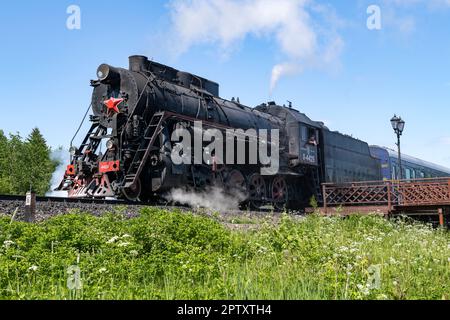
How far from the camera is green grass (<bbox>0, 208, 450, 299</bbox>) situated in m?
4.64

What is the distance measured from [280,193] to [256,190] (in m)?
1.96

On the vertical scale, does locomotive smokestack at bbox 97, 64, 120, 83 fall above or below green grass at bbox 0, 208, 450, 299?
above

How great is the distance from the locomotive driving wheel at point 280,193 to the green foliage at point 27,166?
2794 centimetres

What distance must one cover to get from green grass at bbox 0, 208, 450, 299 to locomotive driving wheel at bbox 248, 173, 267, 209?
9.12 meters

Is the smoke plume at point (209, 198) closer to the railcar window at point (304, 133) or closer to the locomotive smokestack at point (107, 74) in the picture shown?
the locomotive smokestack at point (107, 74)

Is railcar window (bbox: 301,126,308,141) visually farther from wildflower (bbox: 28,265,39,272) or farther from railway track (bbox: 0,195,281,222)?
wildflower (bbox: 28,265,39,272)

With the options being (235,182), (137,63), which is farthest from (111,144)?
(235,182)

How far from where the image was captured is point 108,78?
15.0m

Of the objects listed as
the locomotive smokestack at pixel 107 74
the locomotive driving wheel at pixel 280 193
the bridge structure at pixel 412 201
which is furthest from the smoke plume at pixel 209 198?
the locomotive smokestack at pixel 107 74

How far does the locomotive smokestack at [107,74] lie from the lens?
48.6ft

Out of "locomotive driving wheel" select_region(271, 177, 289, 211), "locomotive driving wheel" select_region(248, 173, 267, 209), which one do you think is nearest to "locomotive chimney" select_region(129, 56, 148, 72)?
"locomotive driving wheel" select_region(248, 173, 267, 209)

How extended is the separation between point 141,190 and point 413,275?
9.89 metres
